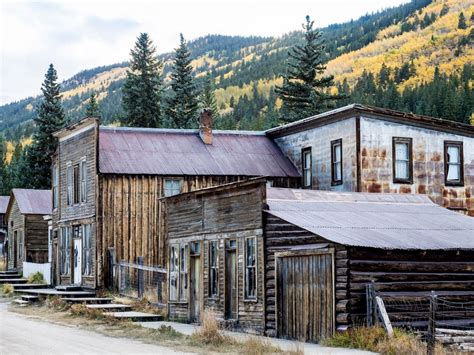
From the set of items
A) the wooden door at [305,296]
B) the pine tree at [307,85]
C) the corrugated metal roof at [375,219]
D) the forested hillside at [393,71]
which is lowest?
the wooden door at [305,296]

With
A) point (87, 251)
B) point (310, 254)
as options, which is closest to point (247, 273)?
point (310, 254)

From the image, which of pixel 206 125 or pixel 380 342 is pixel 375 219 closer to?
pixel 380 342

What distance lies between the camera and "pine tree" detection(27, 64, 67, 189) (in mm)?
74562

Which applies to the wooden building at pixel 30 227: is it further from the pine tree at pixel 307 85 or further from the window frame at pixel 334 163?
the window frame at pixel 334 163

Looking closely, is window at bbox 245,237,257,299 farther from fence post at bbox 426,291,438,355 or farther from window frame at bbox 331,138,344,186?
window frame at bbox 331,138,344,186

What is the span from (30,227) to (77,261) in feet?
53.1

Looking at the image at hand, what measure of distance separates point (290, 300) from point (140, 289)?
1336cm

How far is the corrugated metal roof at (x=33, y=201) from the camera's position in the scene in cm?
5549

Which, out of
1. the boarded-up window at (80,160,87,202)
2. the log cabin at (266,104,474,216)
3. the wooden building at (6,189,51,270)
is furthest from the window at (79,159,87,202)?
the wooden building at (6,189,51,270)

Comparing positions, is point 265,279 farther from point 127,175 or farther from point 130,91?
point 130,91

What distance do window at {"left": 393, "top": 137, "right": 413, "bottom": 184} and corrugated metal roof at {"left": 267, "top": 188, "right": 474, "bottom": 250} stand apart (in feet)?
13.3

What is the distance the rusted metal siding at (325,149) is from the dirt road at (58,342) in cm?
1284

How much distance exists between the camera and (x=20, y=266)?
186 feet

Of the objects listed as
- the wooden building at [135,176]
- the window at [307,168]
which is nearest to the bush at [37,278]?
the wooden building at [135,176]
